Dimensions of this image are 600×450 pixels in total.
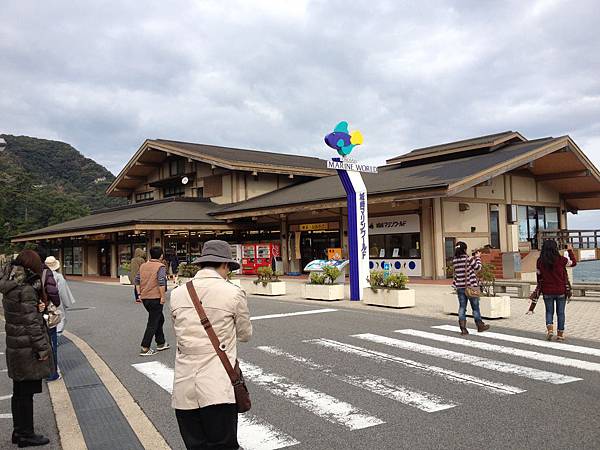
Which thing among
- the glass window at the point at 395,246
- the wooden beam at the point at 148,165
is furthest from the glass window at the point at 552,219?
the wooden beam at the point at 148,165

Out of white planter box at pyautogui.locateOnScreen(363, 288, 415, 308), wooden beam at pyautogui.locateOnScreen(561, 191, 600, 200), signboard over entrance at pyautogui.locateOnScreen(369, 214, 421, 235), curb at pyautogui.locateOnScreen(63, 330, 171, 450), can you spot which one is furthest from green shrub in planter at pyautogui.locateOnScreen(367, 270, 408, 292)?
wooden beam at pyautogui.locateOnScreen(561, 191, 600, 200)

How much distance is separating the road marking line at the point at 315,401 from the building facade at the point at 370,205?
43.6ft

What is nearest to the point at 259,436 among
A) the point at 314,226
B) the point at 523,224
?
the point at 314,226

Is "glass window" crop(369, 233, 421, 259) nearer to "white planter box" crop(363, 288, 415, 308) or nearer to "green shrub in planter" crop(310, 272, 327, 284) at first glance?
"green shrub in planter" crop(310, 272, 327, 284)

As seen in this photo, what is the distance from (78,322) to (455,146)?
66.5 feet

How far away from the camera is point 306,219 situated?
92.1 ft

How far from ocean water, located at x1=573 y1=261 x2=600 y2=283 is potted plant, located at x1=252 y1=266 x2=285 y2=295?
40.1 feet

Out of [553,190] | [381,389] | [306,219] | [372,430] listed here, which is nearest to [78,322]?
[381,389]

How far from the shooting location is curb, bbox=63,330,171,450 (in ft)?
15.3

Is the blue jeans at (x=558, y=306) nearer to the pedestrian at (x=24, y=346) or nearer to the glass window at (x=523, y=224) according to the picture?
the pedestrian at (x=24, y=346)

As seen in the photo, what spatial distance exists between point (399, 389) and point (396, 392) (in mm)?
130

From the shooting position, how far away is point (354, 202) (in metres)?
15.5

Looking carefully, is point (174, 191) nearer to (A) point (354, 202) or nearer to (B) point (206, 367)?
(A) point (354, 202)

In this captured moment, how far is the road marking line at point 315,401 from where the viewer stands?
5.07 meters
